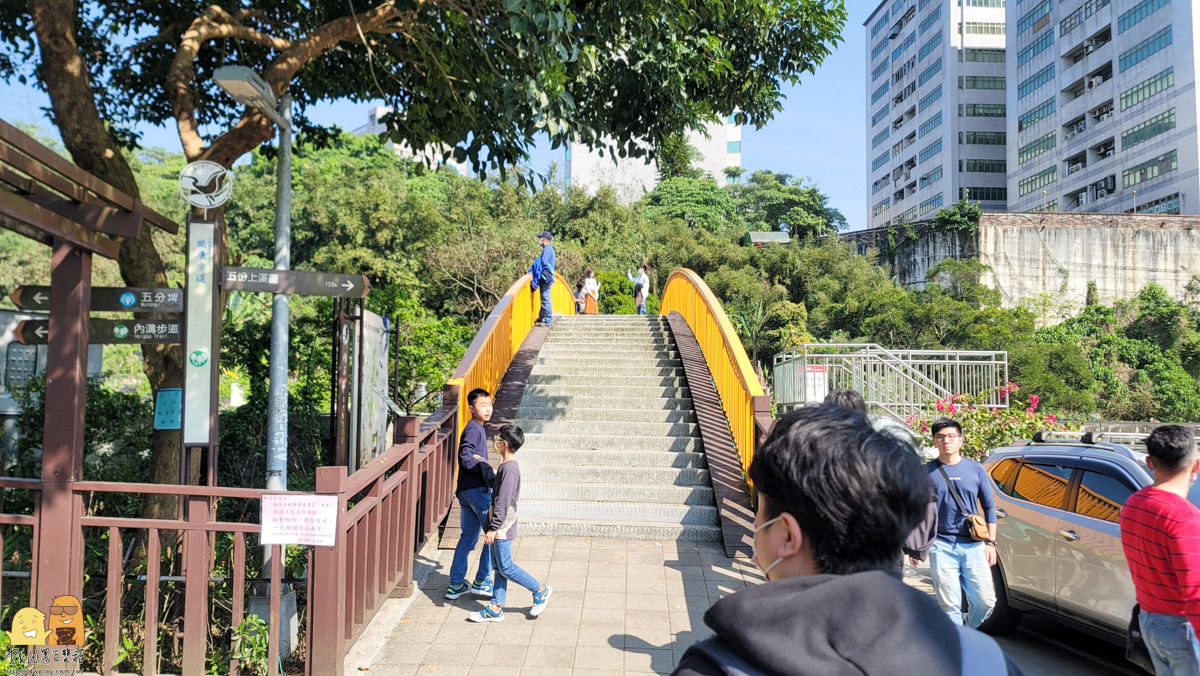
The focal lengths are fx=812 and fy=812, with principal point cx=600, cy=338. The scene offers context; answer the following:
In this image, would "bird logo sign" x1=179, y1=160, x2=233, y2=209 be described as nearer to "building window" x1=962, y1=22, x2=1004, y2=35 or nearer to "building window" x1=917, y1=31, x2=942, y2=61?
"building window" x1=962, y1=22, x2=1004, y2=35

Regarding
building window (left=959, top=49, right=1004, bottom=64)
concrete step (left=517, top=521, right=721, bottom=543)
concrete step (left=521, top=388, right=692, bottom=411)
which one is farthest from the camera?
building window (left=959, top=49, right=1004, bottom=64)

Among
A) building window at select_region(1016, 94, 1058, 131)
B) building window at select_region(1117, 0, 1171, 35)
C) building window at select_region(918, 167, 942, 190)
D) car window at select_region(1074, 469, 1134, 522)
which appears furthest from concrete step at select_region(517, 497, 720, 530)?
building window at select_region(918, 167, 942, 190)

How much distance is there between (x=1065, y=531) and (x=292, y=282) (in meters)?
5.10

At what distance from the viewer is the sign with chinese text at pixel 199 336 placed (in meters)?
4.78

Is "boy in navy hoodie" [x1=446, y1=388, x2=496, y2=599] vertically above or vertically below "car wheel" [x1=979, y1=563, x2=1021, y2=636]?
above

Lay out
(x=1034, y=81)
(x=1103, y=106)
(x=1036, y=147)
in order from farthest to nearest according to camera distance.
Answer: (x=1036, y=147)
(x=1034, y=81)
(x=1103, y=106)

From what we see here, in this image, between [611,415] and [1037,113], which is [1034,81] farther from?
[611,415]

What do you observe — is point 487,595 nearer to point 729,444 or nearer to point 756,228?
point 729,444

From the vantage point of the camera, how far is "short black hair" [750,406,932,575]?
51.9 inches

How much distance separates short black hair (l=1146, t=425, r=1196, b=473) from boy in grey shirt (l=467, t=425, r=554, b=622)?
3.62 meters

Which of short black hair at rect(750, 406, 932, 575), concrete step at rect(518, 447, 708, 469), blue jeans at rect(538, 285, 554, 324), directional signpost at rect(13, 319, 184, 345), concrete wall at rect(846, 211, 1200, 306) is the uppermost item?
concrete wall at rect(846, 211, 1200, 306)

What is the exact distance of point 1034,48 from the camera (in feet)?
151

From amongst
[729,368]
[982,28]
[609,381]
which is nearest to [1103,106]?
[982,28]

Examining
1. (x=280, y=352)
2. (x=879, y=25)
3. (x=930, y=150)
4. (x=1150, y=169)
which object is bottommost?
(x=280, y=352)
